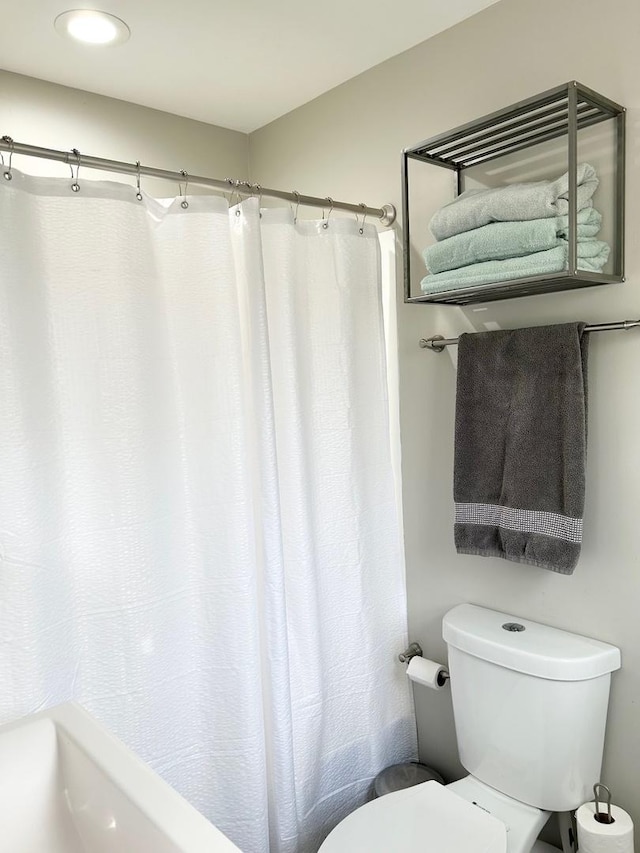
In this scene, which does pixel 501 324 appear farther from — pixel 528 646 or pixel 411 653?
pixel 411 653

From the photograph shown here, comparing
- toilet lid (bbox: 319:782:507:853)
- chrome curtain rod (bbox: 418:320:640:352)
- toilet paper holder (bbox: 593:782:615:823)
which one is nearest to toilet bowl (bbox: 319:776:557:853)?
toilet lid (bbox: 319:782:507:853)

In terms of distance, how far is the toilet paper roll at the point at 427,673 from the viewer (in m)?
1.97

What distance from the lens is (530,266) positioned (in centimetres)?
149

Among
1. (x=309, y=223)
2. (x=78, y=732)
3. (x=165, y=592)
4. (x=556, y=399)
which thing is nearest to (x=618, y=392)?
(x=556, y=399)

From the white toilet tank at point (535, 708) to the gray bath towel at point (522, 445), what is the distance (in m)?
0.20

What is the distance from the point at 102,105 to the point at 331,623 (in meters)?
1.74

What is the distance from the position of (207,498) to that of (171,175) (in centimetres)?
78

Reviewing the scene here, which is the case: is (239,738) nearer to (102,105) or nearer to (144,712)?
(144,712)

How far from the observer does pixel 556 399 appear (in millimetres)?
1608

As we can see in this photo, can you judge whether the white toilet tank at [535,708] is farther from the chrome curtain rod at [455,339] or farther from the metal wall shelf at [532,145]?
the metal wall shelf at [532,145]

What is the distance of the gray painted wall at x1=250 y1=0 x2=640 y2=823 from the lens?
62.1 inches

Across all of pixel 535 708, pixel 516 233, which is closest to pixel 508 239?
pixel 516 233

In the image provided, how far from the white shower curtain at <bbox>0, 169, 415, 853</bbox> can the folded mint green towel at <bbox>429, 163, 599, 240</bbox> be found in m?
0.42

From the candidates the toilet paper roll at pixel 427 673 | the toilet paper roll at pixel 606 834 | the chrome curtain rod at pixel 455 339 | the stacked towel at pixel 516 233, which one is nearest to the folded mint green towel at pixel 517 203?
the stacked towel at pixel 516 233
